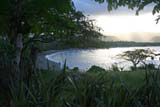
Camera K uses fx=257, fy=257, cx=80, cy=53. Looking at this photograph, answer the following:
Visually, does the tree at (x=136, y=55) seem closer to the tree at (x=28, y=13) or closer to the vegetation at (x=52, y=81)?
the vegetation at (x=52, y=81)

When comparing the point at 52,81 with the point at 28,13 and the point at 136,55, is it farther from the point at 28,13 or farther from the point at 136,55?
the point at 136,55

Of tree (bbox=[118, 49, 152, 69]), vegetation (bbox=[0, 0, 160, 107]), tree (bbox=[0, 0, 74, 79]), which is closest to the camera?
vegetation (bbox=[0, 0, 160, 107])

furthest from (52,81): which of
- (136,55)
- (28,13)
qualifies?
(136,55)

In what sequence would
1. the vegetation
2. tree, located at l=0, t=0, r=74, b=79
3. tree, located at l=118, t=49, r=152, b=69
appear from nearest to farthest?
the vegetation < tree, located at l=0, t=0, r=74, b=79 < tree, located at l=118, t=49, r=152, b=69

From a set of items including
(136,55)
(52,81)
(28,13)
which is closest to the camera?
(52,81)

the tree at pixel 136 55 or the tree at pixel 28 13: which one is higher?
the tree at pixel 28 13

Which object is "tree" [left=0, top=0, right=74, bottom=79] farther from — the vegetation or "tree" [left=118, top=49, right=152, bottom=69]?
"tree" [left=118, top=49, right=152, bottom=69]

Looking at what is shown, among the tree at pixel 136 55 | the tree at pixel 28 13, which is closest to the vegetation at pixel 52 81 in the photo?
the tree at pixel 28 13

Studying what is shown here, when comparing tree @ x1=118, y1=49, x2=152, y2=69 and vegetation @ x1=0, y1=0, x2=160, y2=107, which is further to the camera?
tree @ x1=118, y1=49, x2=152, y2=69

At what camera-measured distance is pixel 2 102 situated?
3941 millimetres

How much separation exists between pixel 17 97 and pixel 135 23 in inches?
382

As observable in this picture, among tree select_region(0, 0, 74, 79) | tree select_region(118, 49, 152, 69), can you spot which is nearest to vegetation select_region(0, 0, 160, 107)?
tree select_region(0, 0, 74, 79)

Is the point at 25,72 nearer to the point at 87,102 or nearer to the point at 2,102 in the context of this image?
the point at 2,102

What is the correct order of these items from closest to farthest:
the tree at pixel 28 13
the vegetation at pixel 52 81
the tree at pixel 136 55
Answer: the vegetation at pixel 52 81, the tree at pixel 28 13, the tree at pixel 136 55
